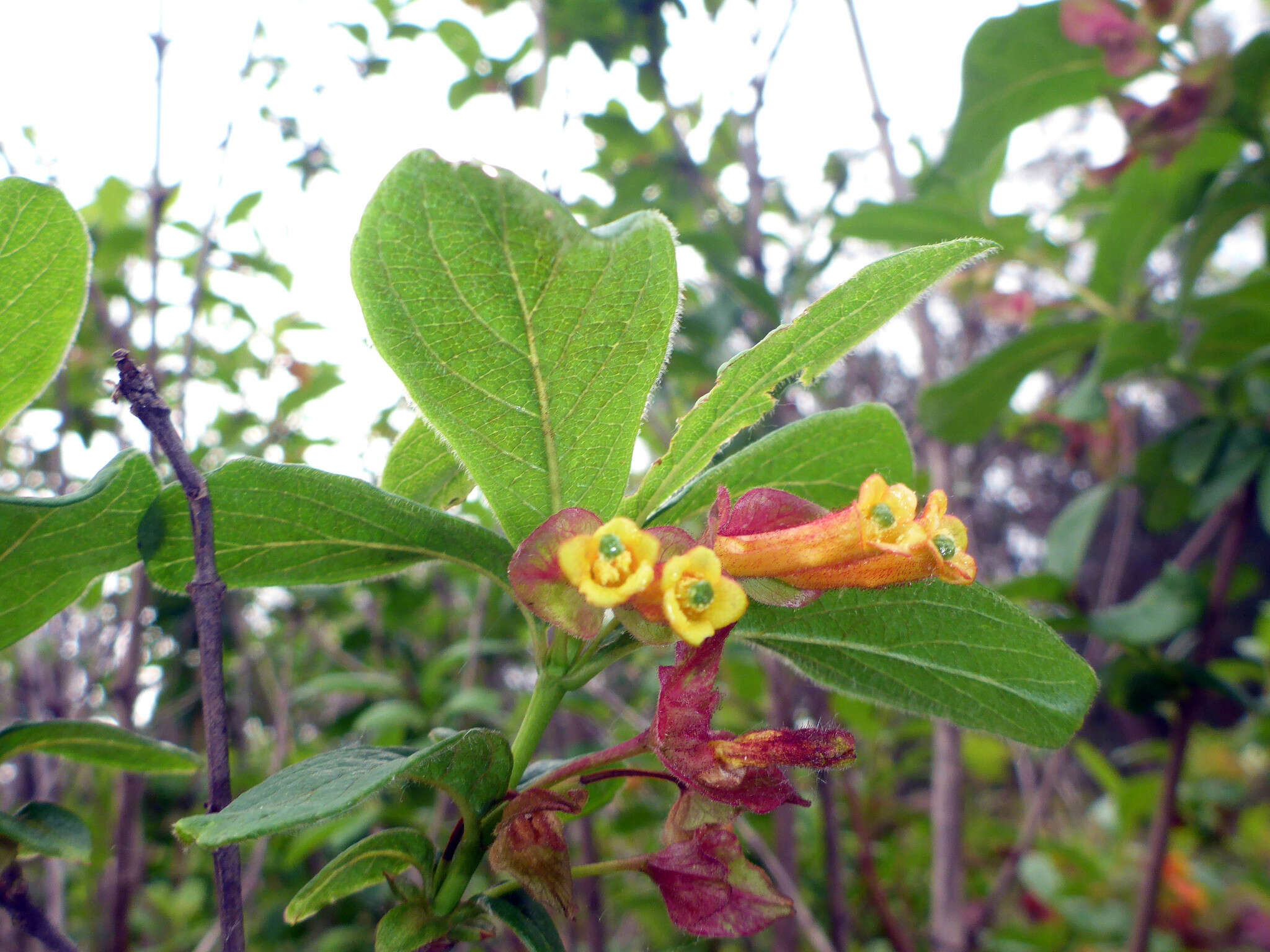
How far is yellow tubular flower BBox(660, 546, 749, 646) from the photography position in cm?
66

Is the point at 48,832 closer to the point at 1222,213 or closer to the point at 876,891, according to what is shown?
the point at 876,891

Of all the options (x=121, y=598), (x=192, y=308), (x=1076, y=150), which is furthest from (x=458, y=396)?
(x=1076, y=150)

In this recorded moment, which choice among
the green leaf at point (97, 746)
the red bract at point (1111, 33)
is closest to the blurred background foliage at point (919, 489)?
the red bract at point (1111, 33)

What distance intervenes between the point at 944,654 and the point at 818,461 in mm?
221

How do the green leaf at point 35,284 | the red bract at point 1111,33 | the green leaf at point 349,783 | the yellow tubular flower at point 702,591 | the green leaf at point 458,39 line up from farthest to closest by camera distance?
1. the green leaf at point 458,39
2. the red bract at point 1111,33
3. the green leaf at point 35,284
4. the yellow tubular flower at point 702,591
5. the green leaf at point 349,783

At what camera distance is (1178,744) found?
1887 millimetres

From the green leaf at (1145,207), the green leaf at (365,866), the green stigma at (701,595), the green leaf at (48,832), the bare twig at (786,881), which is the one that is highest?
the green leaf at (1145,207)

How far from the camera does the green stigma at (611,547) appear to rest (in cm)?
67

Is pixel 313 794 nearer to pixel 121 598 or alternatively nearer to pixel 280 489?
pixel 280 489

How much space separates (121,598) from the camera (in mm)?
2568

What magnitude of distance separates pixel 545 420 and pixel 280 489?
234mm

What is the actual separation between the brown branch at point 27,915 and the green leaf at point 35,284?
420 mm

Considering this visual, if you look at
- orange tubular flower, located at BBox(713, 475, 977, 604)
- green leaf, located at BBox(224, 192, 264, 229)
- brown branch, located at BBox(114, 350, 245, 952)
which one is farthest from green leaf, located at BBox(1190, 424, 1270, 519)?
green leaf, located at BBox(224, 192, 264, 229)

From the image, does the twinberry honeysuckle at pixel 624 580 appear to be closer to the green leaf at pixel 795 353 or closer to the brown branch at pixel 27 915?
the green leaf at pixel 795 353
